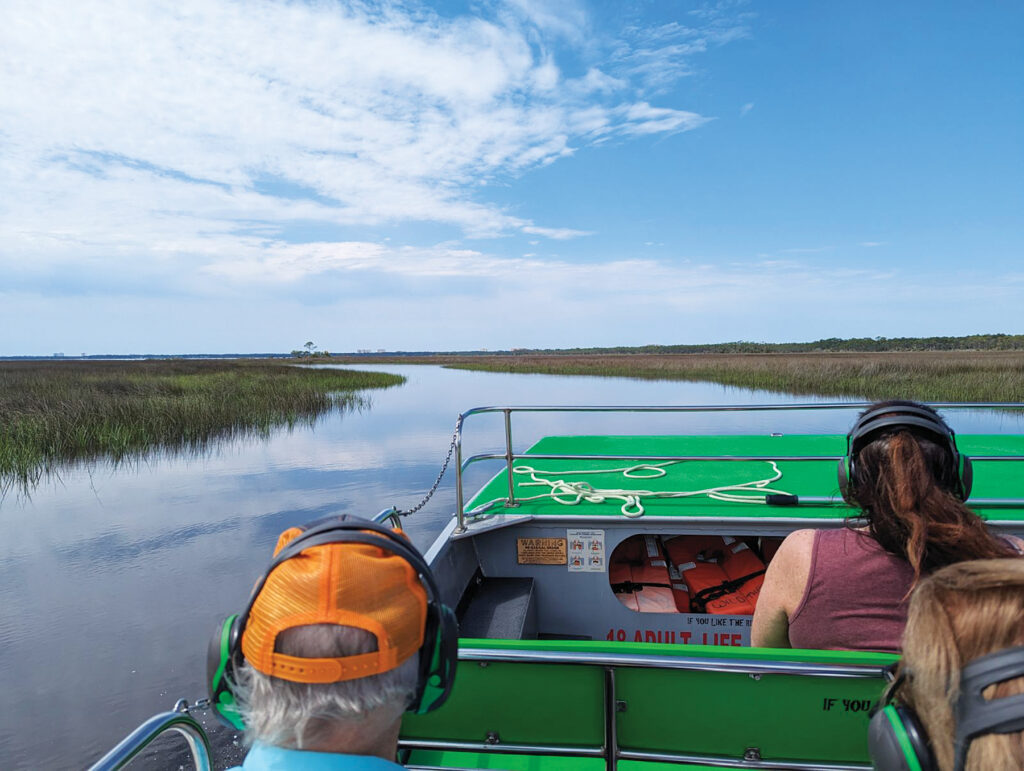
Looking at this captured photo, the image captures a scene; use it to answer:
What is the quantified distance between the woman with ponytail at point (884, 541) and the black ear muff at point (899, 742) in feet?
2.49

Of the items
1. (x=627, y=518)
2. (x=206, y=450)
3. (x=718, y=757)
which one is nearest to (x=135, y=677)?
(x=627, y=518)

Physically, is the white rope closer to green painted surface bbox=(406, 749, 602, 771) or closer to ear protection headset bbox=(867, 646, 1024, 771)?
green painted surface bbox=(406, 749, 602, 771)

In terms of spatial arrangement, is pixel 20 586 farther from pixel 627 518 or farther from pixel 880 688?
pixel 880 688

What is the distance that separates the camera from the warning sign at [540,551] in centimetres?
390

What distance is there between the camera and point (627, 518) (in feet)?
12.2

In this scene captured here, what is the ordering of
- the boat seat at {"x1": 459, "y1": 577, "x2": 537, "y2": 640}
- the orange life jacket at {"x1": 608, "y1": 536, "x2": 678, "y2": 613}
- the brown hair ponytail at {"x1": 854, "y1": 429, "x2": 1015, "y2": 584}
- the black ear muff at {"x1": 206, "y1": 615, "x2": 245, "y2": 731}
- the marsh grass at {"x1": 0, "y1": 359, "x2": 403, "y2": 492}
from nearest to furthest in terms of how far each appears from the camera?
1. the black ear muff at {"x1": 206, "y1": 615, "x2": 245, "y2": 731}
2. the brown hair ponytail at {"x1": 854, "y1": 429, "x2": 1015, "y2": 584}
3. the boat seat at {"x1": 459, "y1": 577, "x2": 537, "y2": 640}
4. the orange life jacket at {"x1": 608, "y1": 536, "x2": 678, "y2": 613}
5. the marsh grass at {"x1": 0, "y1": 359, "x2": 403, "y2": 492}

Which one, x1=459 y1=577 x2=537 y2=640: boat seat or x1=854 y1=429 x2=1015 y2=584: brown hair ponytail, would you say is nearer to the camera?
x1=854 y1=429 x2=1015 y2=584: brown hair ponytail

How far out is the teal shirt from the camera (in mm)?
817

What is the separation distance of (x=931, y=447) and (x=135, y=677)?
6.09 meters

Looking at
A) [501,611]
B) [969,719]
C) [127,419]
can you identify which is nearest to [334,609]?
[969,719]

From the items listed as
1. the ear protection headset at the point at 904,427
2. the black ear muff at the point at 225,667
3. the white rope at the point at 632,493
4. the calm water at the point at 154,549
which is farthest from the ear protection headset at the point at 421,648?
the calm water at the point at 154,549

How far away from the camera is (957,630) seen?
0.71 m

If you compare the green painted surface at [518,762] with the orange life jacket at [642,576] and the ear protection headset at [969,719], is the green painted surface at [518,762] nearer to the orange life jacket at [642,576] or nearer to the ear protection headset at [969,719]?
the ear protection headset at [969,719]

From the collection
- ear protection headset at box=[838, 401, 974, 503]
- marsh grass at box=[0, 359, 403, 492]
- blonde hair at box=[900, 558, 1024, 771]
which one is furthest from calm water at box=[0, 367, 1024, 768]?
blonde hair at box=[900, 558, 1024, 771]
